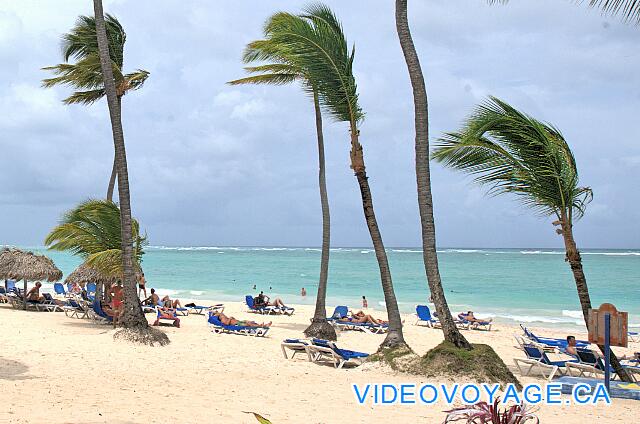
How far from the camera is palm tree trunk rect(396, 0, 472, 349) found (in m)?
9.77

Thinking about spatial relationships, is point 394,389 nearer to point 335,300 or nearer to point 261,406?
point 261,406

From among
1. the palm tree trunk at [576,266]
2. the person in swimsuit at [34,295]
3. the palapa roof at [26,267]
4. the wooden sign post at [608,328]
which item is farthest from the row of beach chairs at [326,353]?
the person in swimsuit at [34,295]

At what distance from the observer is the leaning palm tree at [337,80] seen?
1103cm

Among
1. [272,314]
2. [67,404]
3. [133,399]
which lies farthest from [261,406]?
[272,314]

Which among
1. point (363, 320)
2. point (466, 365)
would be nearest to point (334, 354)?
point (466, 365)

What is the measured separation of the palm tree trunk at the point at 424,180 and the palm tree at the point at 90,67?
7.30 m

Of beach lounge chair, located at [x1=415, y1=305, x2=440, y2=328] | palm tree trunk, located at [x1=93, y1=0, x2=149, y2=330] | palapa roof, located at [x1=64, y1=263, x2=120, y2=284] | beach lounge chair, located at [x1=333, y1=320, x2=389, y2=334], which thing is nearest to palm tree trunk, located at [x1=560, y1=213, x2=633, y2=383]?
beach lounge chair, located at [x1=333, y1=320, x2=389, y2=334]

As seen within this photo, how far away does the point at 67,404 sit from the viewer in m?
6.97

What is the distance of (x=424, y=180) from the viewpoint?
33.0 feet

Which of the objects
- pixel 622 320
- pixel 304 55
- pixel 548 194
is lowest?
pixel 622 320

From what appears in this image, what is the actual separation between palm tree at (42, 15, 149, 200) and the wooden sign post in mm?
11289

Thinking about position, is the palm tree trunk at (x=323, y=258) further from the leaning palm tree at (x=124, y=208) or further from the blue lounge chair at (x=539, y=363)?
the blue lounge chair at (x=539, y=363)

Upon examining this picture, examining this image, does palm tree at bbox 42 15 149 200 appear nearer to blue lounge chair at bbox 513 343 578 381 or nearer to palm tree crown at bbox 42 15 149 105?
palm tree crown at bbox 42 15 149 105

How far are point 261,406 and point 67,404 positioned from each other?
216 centimetres
